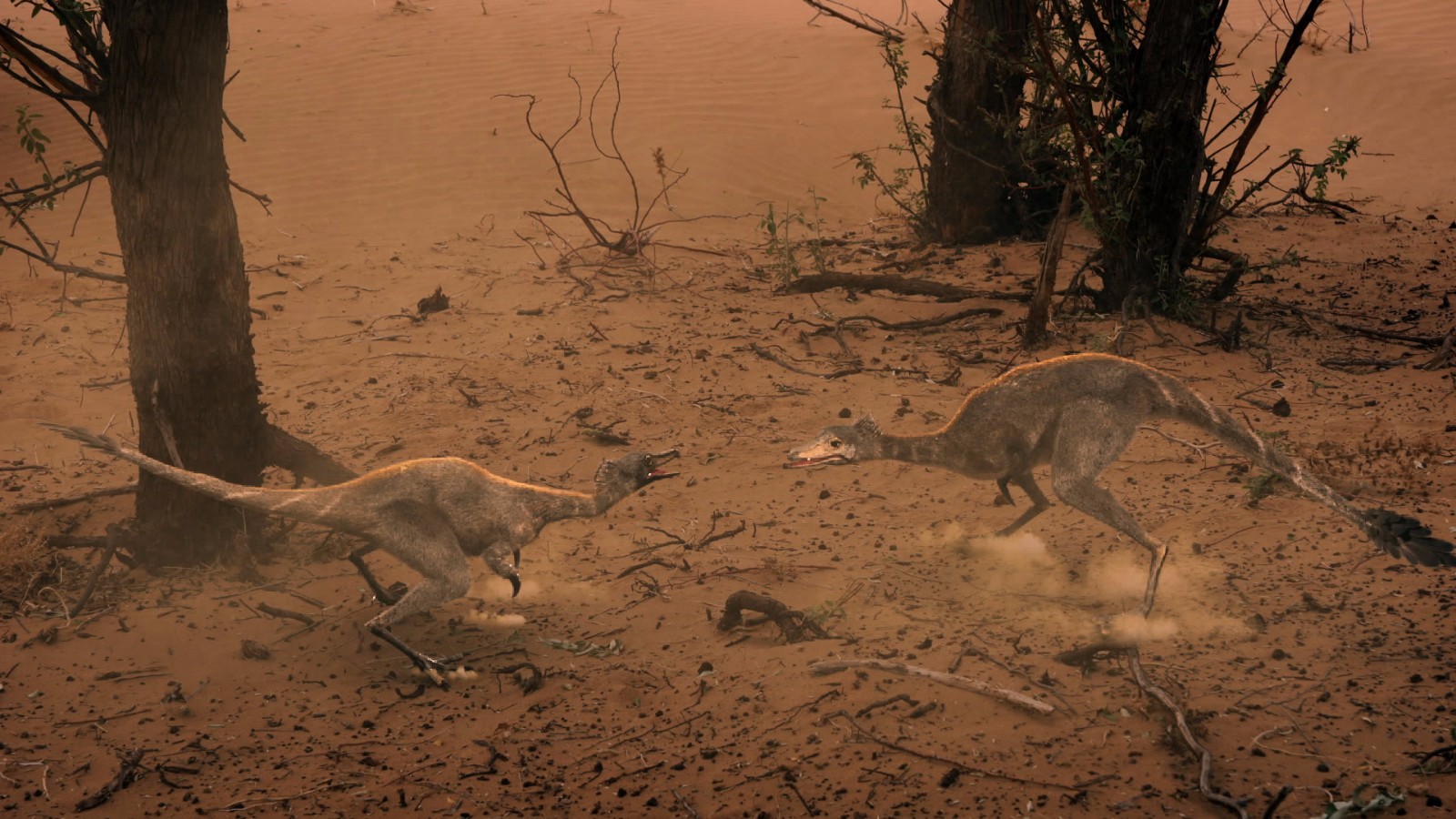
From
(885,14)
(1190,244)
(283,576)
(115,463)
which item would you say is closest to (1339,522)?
(1190,244)

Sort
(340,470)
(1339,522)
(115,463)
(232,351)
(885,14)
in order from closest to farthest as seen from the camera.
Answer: (1339,522) → (232,351) → (340,470) → (115,463) → (885,14)

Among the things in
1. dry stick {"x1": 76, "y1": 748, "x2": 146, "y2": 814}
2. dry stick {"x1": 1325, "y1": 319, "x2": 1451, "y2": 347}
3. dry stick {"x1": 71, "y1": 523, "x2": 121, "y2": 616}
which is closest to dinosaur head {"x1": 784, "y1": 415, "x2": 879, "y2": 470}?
dry stick {"x1": 76, "y1": 748, "x2": 146, "y2": 814}

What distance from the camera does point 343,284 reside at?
10.5 m

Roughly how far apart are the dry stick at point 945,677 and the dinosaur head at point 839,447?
3.29ft

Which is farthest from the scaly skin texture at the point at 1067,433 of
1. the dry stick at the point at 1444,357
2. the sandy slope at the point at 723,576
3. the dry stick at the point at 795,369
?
the dry stick at the point at 1444,357

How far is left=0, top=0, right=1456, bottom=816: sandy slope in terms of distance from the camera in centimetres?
420

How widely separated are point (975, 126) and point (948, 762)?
778cm

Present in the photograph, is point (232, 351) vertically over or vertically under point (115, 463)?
over

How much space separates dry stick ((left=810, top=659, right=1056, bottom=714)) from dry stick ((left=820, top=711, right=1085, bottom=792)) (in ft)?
0.90

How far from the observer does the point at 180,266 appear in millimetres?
5723

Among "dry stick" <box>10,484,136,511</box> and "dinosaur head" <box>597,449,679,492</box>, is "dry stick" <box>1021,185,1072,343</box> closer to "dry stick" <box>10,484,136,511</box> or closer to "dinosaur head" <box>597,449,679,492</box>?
"dinosaur head" <box>597,449,679,492</box>

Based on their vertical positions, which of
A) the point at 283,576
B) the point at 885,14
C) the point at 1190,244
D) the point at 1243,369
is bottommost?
the point at 283,576

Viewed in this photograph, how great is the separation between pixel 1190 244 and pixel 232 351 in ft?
22.0

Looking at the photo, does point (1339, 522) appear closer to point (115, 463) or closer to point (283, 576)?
point (283, 576)
